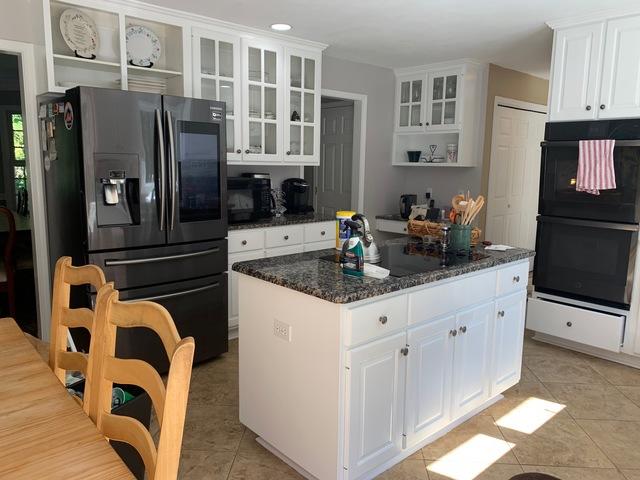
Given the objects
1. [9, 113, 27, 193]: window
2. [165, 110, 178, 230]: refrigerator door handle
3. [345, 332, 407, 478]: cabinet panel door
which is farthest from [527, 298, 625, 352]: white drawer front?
[9, 113, 27, 193]: window

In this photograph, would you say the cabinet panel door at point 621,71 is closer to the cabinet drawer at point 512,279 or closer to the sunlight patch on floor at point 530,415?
the cabinet drawer at point 512,279

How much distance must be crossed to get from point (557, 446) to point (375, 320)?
1344 millimetres

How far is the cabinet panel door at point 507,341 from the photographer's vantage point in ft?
9.12

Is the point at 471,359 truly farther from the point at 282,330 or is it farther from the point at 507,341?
the point at 282,330

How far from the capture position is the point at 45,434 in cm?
109

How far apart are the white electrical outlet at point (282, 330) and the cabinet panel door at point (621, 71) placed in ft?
9.22

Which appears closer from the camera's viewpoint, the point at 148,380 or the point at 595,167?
the point at 148,380

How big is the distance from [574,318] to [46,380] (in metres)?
3.52

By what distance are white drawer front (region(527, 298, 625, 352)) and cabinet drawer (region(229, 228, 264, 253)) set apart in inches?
87.5

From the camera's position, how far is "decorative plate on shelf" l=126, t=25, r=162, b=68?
3447 millimetres

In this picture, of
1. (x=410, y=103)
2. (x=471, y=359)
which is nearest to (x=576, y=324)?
(x=471, y=359)

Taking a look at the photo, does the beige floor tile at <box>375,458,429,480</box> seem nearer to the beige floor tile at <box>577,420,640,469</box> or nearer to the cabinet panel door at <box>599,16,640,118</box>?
the beige floor tile at <box>577,420,640,469</box>

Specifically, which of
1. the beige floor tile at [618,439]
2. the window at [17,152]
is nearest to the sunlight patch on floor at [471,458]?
the beige floor tile at [618,439]

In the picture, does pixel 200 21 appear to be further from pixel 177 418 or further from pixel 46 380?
pixel 177 418
